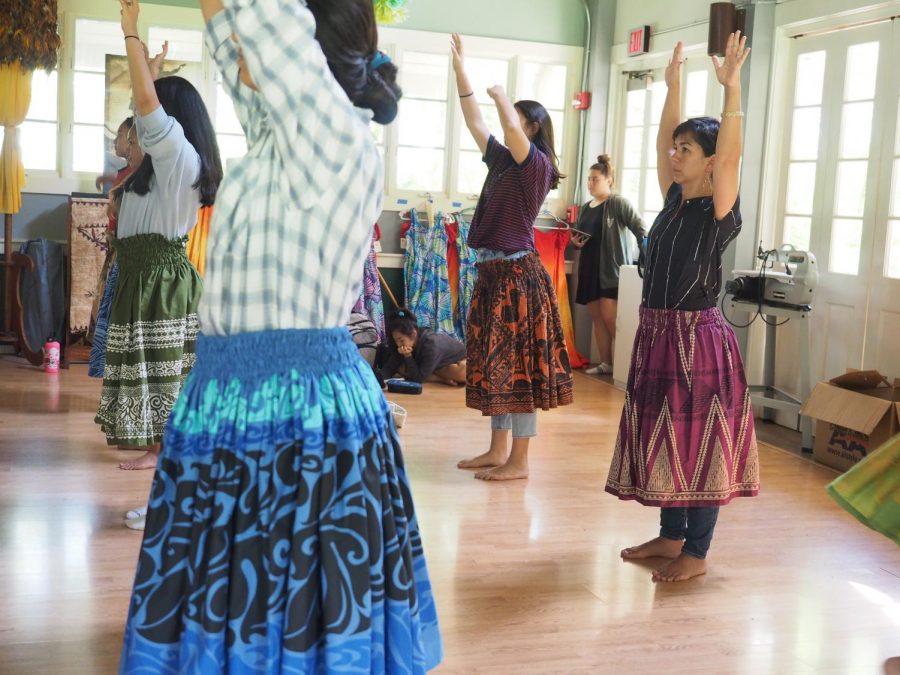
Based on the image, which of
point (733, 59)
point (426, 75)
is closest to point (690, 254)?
point (733, 59)

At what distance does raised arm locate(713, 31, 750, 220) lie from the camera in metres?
2.89

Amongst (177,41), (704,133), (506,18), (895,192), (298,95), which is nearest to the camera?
(298,95)

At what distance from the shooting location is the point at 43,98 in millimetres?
6977

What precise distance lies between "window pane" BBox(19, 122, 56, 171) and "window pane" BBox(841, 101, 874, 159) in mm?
5019

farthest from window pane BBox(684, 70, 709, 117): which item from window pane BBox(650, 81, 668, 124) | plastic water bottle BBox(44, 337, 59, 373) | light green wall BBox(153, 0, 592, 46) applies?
plastic water bottle BBox(44, 337, 59, 373)

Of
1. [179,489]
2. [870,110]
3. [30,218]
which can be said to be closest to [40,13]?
[30,218]

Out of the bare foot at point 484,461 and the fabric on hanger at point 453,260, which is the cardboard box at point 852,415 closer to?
the bare foot at point 484,461

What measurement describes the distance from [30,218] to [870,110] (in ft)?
17.3

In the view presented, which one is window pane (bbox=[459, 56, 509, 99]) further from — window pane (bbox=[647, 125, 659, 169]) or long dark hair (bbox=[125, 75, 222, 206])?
long dark hair (bbox=[125, 75, 222, 206])

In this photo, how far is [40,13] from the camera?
21.3 ft

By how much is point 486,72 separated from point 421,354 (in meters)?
2.38

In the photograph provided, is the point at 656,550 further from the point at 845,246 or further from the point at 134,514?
the point at 845,246

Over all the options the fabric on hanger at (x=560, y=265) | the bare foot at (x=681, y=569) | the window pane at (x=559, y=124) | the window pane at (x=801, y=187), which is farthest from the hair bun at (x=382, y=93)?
the window pane at (x=559, y=124)

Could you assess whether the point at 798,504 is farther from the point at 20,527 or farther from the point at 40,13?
the point at 40,13
